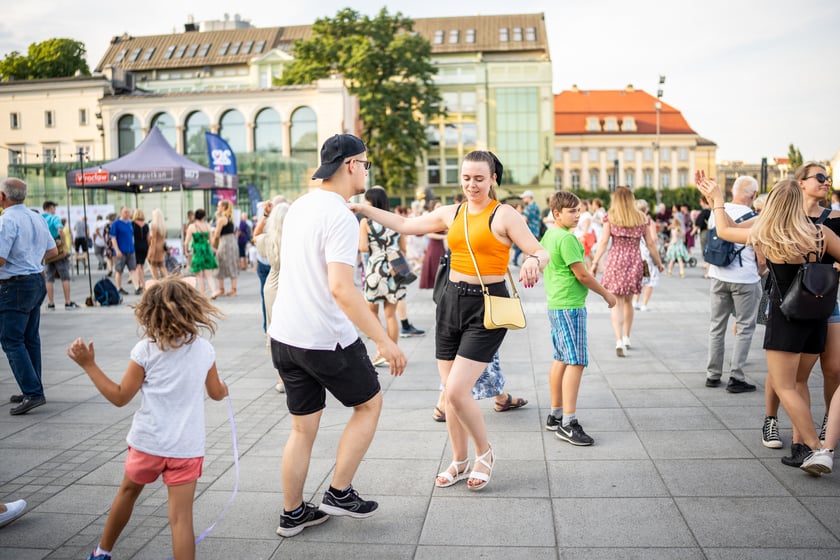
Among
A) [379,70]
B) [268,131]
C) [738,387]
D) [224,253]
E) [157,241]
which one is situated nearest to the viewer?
[738,387]

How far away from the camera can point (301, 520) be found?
3.80 meters

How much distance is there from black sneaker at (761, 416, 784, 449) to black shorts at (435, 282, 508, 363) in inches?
81.7

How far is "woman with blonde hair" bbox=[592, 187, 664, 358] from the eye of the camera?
836cm

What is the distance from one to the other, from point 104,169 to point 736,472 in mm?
16513

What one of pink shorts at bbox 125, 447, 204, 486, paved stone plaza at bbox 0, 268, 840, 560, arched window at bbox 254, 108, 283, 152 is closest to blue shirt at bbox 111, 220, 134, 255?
paved stone plaza at bbox 0, 268, 840, 560

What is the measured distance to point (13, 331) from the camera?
20.4 feet

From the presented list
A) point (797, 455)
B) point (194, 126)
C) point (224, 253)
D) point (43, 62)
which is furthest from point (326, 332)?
point (43, 62)

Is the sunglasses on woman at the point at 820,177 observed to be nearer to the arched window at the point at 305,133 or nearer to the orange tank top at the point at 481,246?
the orange tank top at the point at 481,246

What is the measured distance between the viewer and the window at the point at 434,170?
6675 centimetres

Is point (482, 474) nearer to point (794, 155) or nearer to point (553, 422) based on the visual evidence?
point (553, 422)

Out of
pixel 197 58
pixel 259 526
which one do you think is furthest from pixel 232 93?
pixel 259 526

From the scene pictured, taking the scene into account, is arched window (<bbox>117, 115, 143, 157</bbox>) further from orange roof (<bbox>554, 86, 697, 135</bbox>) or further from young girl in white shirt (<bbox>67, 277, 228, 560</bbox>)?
orange roof (<bbox>554, 86, 697, 135</bbox>)

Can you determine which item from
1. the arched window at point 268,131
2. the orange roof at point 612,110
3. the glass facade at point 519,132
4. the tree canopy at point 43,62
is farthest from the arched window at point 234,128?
the orange roof at point 612,110

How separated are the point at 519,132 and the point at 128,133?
30.8 m
